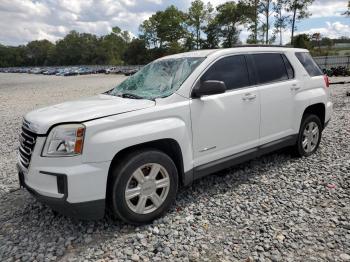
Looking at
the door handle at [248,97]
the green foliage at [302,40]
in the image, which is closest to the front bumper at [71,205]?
the door handle at [248,97]

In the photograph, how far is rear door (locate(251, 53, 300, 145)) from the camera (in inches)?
183

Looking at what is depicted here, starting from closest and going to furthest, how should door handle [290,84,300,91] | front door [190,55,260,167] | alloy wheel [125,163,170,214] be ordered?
1. alloy wheel [125,163,170,214]
2. front door [190,55,260,167]
3. door handle [290,84,300,91]

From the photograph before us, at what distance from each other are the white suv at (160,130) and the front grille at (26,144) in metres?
0.01

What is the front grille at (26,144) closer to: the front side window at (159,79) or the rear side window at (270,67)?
the front side window at (159,79)

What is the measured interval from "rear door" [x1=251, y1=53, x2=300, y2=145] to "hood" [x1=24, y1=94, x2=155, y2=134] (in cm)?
180

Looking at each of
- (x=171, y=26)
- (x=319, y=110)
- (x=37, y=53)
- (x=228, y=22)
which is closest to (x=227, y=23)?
(x=228, y=22)

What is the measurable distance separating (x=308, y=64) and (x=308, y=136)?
119 cm

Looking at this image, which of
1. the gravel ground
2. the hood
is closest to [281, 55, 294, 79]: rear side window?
the gravel ground

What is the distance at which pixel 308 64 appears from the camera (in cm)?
549

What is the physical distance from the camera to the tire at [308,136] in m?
5.38

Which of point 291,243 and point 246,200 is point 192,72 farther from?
point 291,243

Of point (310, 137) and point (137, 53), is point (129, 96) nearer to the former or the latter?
point (310, 137)

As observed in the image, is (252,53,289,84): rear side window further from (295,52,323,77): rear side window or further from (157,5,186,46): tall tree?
(157,5,186,46): tall tree

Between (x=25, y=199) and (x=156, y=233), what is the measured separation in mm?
2059
